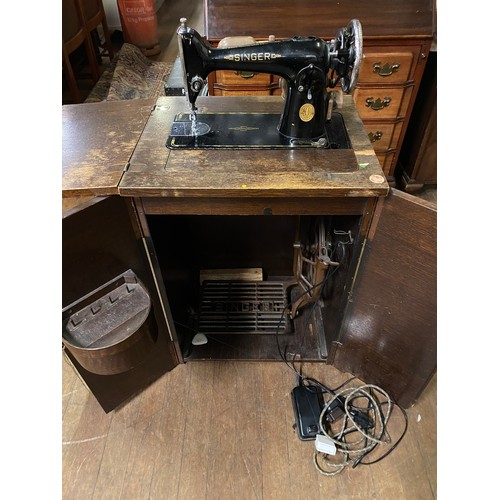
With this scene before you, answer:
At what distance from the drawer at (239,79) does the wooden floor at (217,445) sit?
4.26 feet

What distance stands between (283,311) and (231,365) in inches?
13.2

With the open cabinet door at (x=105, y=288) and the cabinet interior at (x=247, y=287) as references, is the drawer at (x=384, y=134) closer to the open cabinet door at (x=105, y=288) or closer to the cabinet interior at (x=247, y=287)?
the cabinet interior at (x=247, y=287)

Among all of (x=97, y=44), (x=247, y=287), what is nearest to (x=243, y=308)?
(x=247, y=287)

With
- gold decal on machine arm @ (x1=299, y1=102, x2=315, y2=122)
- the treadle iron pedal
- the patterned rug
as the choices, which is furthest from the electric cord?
the patterned rug

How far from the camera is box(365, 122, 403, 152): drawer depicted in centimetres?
203

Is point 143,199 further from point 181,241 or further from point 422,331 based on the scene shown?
point 422,331

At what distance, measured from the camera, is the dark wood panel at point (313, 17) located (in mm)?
1757

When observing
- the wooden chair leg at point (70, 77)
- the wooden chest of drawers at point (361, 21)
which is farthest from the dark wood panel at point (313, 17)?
the wooden chair leg at point (70, 77)

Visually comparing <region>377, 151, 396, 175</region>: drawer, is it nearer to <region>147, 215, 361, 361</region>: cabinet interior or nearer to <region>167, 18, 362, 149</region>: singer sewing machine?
<region>147, 215, 361, 361</region>: cabinet interior

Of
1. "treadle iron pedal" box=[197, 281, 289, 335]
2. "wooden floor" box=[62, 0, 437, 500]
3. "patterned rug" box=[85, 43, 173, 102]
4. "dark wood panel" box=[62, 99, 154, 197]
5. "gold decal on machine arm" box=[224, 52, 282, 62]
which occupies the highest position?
"gold decal on machine arm" box=[224, 52, 282, 62]

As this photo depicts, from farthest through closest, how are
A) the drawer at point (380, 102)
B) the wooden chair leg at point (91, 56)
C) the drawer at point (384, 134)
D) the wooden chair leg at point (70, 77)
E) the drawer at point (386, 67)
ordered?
the wooden chair leg at point (91, 56) → the wooden chair leg at point (70, 77) → the drawer at point (384, 134) → the drawer at point (380, 102) → the drawer at point (386, 67)

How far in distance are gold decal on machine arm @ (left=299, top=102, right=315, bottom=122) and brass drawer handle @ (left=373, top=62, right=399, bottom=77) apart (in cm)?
100

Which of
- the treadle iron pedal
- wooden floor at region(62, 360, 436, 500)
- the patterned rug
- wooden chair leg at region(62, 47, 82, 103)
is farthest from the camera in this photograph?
wooden chair leg at region(62, 47, 82, 103)

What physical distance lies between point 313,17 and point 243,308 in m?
1.37
